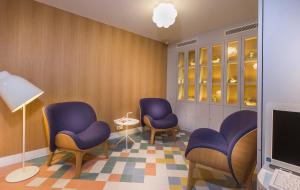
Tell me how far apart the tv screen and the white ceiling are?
209cm

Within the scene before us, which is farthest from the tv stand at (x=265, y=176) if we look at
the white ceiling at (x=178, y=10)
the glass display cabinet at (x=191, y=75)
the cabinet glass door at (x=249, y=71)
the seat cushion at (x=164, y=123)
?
the glass display cabinet at (x=191, y=75)

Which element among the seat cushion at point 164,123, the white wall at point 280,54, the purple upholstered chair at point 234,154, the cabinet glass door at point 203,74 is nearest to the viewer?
the white wall at point 280,54

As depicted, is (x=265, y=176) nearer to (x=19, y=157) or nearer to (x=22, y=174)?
(x=22, y=174)

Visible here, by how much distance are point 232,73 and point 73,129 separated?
331 cm

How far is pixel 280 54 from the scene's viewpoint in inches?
42.5

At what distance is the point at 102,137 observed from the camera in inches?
91.7

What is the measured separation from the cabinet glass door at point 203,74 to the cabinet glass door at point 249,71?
0.87 m

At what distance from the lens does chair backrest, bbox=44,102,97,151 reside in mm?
2158

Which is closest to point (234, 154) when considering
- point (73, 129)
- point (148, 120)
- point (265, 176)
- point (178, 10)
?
point (265, 176)

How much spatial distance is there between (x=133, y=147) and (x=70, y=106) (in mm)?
1326

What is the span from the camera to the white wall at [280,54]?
102cm

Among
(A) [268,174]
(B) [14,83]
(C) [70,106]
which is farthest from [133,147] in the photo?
(A) [268,174]

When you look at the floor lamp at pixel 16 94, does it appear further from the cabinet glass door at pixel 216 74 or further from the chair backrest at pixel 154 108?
the cabinet glass door at pixel 216 74

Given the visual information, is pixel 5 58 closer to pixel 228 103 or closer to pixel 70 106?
pixel 70 106
